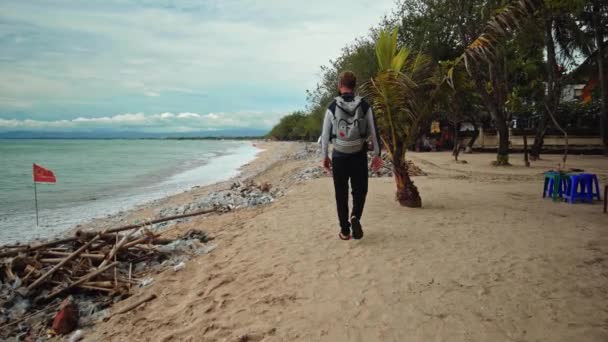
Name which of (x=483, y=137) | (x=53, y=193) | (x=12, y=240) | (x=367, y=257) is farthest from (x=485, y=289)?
(x=483, y=137)

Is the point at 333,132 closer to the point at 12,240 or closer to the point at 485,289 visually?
the point at 485,289

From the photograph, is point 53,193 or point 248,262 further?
point 53,193

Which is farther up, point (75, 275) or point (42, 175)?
point (42, 175)

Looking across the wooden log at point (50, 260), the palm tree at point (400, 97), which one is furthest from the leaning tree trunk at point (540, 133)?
the wooden log at point (50, 260)

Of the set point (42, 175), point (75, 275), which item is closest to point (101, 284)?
point (75, 275)

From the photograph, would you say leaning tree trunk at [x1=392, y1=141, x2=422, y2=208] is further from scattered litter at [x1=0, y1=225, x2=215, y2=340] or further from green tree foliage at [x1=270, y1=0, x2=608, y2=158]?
scattered litter at [x1=0, y1=225, x2=215, y2=340]

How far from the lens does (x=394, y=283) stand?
366 centimetres

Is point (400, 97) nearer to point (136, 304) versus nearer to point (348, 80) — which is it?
A: point (348, 80)

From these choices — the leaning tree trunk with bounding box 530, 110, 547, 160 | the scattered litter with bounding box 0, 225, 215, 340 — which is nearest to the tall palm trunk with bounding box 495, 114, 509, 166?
the leaning tree trunk with bounding box 530, 110, 547, 160

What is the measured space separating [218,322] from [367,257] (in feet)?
6.29

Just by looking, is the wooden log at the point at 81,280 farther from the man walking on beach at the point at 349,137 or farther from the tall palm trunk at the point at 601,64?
the tall palm trunk at the point at 601,64

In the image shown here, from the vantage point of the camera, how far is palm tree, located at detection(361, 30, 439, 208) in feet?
21.5

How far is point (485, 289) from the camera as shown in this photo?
3418mm

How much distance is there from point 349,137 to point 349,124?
0.53ft
